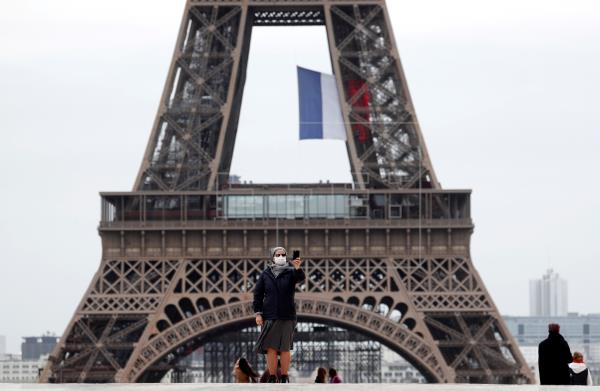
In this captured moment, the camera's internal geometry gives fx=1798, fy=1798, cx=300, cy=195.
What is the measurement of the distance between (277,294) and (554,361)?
4026 mm

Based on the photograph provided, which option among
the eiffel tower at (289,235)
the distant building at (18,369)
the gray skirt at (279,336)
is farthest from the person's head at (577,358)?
the distant building at (18,369)

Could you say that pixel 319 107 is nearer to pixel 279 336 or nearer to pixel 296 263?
pixel 296 263

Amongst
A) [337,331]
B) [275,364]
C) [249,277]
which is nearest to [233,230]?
[249,277]

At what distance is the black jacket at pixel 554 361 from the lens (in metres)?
25.0

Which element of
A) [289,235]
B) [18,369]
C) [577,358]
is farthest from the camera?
[18,369]

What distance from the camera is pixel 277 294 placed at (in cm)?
2572

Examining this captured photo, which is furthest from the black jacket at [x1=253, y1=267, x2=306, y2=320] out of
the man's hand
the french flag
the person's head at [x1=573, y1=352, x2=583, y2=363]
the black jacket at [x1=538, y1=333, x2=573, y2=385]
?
the french flag

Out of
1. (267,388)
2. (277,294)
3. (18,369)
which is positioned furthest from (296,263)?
(18,369)

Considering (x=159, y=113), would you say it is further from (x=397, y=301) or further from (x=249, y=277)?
(x=397, y=301)

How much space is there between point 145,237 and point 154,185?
241 centimetres

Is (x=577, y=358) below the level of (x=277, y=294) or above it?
below

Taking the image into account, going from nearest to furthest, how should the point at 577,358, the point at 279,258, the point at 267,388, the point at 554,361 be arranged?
the point at 267,388, the point at 554,361, the point at 577,358, the point at 279,258

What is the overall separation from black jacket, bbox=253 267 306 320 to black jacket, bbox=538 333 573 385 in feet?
11.7

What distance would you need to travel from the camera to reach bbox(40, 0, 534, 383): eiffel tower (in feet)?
214
